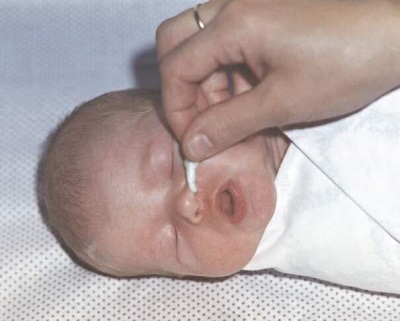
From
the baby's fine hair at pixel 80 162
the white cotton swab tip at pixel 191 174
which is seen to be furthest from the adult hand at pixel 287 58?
the baby's fine hair at pixel 80 162

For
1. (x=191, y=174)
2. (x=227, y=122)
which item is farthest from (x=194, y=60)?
(x=191, y=174)

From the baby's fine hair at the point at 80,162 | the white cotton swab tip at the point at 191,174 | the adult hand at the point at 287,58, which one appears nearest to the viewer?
the adult hand at the point at 287,58

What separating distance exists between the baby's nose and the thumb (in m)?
0.20

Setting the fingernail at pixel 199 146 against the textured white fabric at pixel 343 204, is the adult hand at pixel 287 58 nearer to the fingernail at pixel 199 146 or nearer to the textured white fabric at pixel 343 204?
the fingernail at pixel 199 146

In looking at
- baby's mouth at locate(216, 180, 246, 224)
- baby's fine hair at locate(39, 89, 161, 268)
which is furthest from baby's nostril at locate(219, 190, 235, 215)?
baby's fine hair at locate(39, 89, 161, 268)

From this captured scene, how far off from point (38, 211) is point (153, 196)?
1.07 feet

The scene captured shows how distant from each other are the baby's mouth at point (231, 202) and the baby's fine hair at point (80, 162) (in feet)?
0.62

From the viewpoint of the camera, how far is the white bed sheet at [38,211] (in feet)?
4.58

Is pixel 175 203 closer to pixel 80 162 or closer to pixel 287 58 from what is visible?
pixel 80 162

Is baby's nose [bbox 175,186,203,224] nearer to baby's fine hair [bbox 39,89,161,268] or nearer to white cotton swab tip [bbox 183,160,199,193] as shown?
white cotton swab tip [bbox 183,160,199,193]

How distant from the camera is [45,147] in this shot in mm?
1586

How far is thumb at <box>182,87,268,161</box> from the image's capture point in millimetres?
1000

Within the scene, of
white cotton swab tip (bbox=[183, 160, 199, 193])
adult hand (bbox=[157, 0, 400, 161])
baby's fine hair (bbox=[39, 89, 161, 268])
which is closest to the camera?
adult hand (bbox=[157, 0, 400, 161])

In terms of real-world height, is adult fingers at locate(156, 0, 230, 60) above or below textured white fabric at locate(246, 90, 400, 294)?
above
